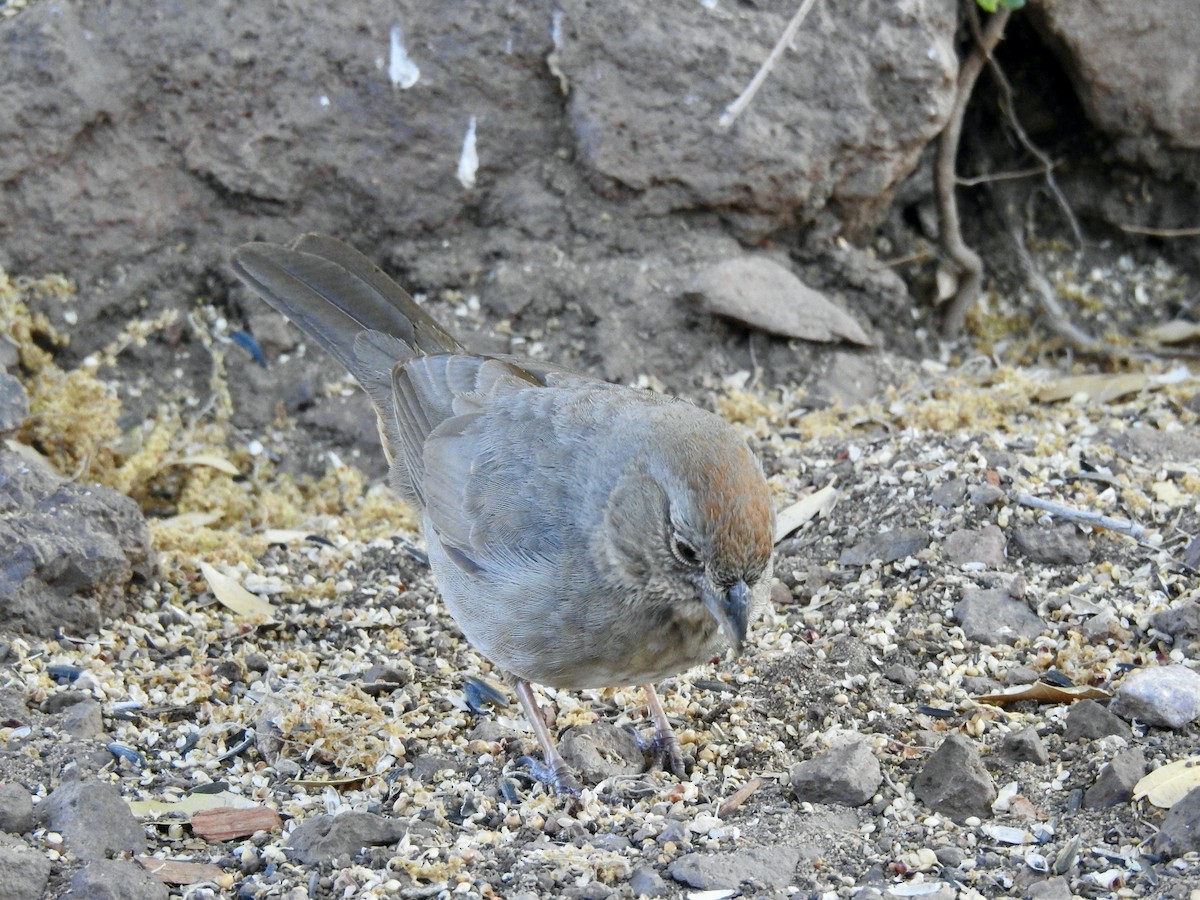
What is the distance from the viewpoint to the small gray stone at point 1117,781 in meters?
3.50

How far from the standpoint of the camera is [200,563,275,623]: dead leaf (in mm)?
4918

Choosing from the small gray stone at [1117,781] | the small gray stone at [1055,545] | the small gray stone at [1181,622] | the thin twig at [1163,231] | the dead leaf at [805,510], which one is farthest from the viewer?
the thin twig at [1163,231]

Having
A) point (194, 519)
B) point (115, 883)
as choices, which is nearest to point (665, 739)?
point (115, 883)

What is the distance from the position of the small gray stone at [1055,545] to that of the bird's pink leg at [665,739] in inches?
53.6

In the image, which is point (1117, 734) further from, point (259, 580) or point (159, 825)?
point (259, 580)

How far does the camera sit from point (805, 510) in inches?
204

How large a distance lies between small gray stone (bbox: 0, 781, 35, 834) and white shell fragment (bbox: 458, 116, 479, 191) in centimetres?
352

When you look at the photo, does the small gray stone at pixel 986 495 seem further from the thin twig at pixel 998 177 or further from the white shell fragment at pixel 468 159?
the white shell fragment at pixel 468 159

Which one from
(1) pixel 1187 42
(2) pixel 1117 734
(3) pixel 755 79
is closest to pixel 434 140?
(3) pixel 755 79

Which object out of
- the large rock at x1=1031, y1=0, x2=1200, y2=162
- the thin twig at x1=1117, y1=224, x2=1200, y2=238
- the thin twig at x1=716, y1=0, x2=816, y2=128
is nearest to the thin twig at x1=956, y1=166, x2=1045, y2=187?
the large rock at x1=1031, y1=0, x2=1200, y2=162

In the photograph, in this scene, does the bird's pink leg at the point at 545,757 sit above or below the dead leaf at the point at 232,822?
below

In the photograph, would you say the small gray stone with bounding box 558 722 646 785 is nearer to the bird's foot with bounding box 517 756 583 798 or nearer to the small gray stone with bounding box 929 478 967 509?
the bird's foot with bounding box 517 756 583 798

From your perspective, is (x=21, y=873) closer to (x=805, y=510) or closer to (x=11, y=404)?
(x=11, y=404)

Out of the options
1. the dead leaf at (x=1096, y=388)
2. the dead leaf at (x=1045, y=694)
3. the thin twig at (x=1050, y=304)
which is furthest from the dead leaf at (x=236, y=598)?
the thin twig at (x=1050, y=304)
